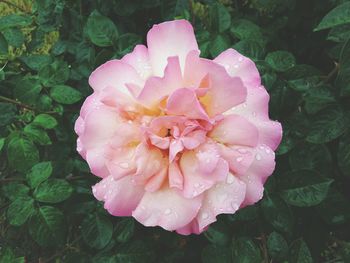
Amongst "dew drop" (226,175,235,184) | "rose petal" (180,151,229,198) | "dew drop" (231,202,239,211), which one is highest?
"rose petal" (180,151,229,198)

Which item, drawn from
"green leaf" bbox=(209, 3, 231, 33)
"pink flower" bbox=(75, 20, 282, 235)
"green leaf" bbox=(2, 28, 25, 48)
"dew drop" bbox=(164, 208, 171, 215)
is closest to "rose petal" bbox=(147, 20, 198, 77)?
"pink flower" bbox=(75, 20, 282, 235)

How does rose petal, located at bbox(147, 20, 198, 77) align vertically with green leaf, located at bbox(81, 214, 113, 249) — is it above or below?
above

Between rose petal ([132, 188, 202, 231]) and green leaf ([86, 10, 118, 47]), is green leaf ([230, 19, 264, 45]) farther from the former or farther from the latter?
rose petal ([132, 188, 202, 231])

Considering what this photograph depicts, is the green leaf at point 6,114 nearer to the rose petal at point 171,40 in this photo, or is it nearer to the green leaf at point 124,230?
the green leaf at point 124,230

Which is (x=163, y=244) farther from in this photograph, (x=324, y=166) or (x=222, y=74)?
(x=222, y=74)

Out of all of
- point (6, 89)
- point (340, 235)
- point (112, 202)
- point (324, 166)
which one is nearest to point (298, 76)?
point (324, 166)

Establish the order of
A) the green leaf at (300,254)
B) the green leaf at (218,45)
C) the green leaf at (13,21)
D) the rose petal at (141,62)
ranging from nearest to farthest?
the rose petal at (141,62)
the green leaf at (300,254)
the green leaf at (218,45)
the green leaf at (13,21)

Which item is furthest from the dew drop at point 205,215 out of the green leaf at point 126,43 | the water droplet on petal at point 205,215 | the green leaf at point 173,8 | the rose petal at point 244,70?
the green leaf at point 173,8

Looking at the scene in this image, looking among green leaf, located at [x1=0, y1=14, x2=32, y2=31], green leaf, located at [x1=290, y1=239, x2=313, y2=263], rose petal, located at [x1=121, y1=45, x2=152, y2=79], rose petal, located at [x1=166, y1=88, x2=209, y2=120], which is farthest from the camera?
green leaf, located at [x1=0, y1=14, x2=32, y2=31]
